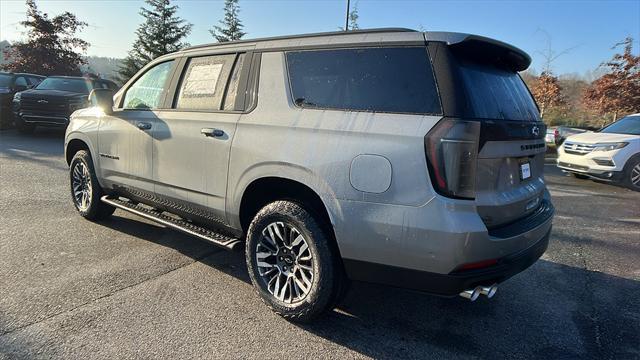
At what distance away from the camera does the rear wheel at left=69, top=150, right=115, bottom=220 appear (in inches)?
191

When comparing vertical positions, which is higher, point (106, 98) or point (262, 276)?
point (106, 98)

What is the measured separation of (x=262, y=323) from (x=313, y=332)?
0.36 metres

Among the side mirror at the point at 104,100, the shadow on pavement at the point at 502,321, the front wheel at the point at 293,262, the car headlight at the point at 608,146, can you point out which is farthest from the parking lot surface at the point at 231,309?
the car headlight at the point at 608,146

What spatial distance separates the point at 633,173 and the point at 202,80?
840 cm

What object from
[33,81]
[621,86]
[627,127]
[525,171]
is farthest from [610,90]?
[33,81]

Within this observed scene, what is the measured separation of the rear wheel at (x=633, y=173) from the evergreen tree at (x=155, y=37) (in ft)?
102

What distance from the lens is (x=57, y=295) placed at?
10.5 feet

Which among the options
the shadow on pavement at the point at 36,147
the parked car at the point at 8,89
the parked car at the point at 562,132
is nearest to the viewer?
the shadow on pavement at the point at 36,147

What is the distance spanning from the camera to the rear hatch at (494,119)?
2428 millimetres

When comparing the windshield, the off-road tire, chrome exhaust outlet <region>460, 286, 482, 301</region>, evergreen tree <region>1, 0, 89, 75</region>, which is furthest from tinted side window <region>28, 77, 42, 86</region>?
the off-road tire

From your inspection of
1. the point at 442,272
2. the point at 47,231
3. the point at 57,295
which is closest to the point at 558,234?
the point at 442,272

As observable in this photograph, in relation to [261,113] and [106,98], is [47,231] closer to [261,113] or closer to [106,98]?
[106,98]

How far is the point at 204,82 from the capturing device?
3725 mm

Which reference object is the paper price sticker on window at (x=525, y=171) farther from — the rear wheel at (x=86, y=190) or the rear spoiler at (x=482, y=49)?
the rear wheel at (x=86, y=190)
